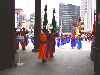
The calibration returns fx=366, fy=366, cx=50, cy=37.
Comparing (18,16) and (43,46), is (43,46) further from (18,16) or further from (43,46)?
(18,16)

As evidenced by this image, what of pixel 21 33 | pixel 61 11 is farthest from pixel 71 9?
pixel 21 33

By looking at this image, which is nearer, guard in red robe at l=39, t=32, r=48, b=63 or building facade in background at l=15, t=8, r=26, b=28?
guard in red robe at l=39, t=32, r=48, b=63

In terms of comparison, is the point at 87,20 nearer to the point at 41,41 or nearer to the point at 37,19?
the point at 37,19

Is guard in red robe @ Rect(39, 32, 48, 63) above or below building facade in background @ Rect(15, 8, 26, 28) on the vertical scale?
below

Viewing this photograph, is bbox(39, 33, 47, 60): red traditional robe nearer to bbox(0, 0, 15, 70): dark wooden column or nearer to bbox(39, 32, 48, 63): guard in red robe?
bbox(39, 32, 48, 63): guard in red robe

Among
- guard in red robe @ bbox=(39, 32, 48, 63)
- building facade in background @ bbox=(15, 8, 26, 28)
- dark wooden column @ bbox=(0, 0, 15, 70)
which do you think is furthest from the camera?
building facade in background @ bbox=(15, 8, 26, 28)

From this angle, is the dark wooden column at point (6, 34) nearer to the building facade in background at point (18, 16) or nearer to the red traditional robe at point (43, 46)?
the red traditional robe at point (43, 46)

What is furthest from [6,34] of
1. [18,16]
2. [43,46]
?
[18,16]

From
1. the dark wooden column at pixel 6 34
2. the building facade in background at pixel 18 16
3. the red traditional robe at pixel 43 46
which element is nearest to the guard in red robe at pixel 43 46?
the red traditional robe at pixel 43 46

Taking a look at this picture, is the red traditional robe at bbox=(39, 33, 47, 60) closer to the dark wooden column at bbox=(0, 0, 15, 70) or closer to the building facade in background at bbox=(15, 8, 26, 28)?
the dark wooden column at bbox=(0, 0, 15, 70)

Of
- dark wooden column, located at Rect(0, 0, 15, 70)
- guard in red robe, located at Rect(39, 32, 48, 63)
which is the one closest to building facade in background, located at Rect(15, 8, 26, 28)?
guard in red robe, located at Rect(39, 32, 48, 63)

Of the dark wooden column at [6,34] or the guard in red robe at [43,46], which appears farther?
the guard in red robe at [43,46]

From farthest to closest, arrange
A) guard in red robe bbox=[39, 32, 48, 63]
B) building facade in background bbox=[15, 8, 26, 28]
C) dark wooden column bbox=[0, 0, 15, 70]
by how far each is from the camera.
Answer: building facade in background bbox=[15, 8, 26, 28]
guard in red robe bbox=[39, 32, 48, 63]
dark wooden column bbox=[0, 0, 15, 70]

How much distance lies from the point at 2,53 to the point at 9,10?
1883 mm
